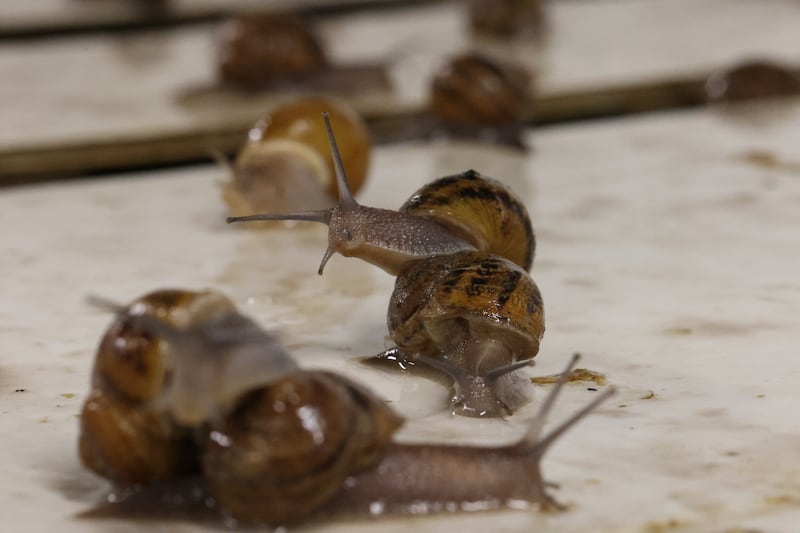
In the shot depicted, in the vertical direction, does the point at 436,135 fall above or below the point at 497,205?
below

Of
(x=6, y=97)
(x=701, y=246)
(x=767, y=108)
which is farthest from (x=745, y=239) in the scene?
(x=6, y=97)

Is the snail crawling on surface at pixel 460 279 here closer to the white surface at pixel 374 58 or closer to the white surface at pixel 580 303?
the white surface at pixel 580 303

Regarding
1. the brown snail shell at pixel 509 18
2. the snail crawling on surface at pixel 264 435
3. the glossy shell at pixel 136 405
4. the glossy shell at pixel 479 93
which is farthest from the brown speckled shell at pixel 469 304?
the brown snail shell at pixel 509 18

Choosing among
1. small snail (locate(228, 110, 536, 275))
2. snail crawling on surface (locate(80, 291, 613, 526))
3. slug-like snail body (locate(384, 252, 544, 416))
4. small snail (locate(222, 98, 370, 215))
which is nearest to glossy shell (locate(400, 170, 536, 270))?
small snail (locate(228, 110, 536, 275))

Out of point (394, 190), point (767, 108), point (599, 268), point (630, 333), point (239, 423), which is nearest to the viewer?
point (239, 423)

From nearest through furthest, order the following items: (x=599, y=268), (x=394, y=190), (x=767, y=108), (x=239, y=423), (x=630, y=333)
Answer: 1. (x=239, y=423)
2. (x=630, y=333)
3. (x=599, y=268)
4. (x=394, y=190)
5. (x=767, y=108)

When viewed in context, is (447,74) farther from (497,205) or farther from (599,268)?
(497,205)

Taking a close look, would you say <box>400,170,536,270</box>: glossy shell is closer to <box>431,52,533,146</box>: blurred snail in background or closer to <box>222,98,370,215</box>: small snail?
<box>222,98,370,215</box>: small snail
